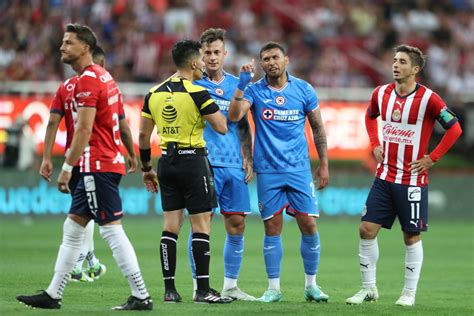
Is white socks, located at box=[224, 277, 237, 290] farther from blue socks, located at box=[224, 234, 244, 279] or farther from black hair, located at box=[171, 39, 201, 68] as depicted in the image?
black hair, located at box=[171, 39, 201, 68]

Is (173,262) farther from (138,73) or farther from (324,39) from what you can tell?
(324,39)

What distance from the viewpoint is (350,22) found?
29688mm

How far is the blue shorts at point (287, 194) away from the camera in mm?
11461

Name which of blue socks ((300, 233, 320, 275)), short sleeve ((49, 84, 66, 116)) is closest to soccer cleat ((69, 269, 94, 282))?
blue socks ((300, 233, 320, 275))

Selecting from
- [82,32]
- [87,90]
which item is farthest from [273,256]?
[82,32]

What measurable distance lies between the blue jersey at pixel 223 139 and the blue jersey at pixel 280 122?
21cm

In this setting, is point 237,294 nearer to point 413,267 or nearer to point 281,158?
point 281,158

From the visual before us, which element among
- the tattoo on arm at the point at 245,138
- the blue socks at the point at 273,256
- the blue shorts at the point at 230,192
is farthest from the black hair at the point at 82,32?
the blue socks at the point at 273,256

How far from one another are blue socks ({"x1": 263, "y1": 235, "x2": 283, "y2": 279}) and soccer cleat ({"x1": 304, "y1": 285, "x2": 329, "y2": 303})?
35 cm

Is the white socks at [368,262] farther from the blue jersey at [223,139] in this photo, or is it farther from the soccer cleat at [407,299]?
the blue jersey at [223,139]

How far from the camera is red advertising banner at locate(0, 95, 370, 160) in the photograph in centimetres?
2375

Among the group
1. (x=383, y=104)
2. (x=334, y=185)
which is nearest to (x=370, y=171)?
(x=334, y=185)

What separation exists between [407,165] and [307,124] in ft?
45.6

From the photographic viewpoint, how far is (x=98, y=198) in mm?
9625
